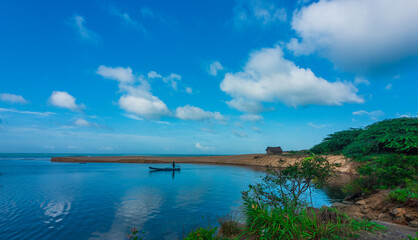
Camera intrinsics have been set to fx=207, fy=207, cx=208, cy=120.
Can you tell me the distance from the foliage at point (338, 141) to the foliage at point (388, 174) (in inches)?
1302

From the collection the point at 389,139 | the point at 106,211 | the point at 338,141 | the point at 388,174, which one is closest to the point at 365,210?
the point at 388,174

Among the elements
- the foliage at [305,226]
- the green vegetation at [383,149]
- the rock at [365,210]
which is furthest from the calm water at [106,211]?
the rock at [365,210]

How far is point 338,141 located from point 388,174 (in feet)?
122

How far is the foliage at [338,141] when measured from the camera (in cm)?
4675

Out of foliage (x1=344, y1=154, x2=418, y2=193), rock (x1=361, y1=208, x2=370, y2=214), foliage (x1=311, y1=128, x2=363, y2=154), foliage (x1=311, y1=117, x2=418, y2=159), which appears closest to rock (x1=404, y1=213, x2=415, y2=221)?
rock (x1=361, y1=208, x2=370, y2=214)

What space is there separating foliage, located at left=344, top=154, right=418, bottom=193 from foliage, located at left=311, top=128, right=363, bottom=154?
33.1 metres

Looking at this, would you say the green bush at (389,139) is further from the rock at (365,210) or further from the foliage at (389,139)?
the rock at (365,210)

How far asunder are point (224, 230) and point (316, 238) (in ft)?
12.9

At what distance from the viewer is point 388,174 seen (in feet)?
48.0

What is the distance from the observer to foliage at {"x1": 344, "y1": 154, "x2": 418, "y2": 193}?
45.8 feet

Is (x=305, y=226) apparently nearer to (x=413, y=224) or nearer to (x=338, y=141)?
(x=413, y=224)

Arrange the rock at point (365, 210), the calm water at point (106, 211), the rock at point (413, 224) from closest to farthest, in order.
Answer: the rock at point (413, 224) < the rock at point (365, 210) < the calm water at point (106, 211)

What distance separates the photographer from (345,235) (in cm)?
604

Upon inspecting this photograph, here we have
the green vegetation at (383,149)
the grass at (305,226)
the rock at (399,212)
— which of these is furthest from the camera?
the green vegetation at (383,149)
